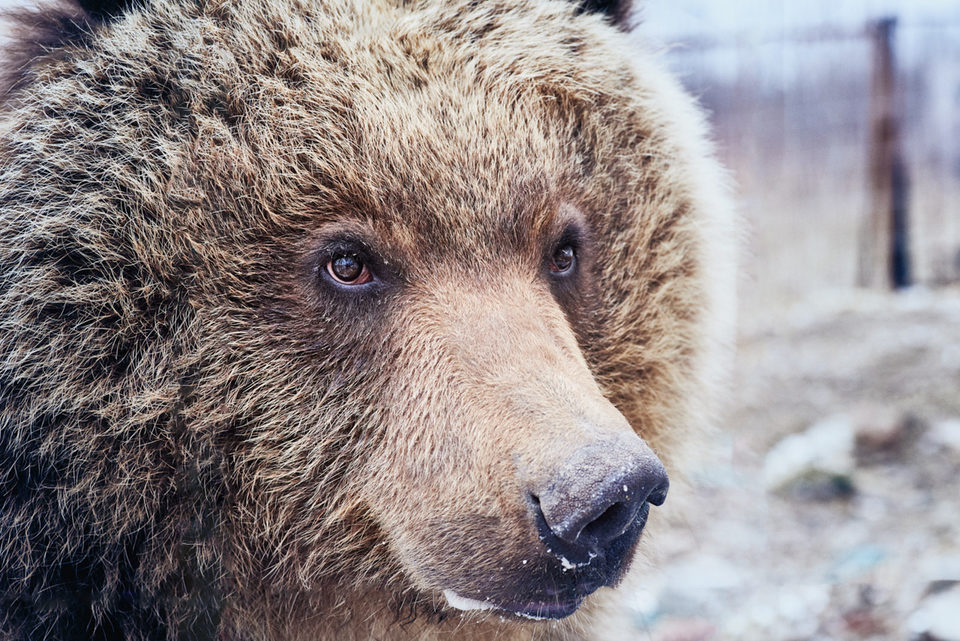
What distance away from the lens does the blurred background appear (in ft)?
15.2

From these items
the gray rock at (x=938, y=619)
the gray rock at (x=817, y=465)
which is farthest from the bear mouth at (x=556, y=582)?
the gray rock at (x=817, y=465)

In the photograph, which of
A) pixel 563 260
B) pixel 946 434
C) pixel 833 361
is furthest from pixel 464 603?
pixel 833 361

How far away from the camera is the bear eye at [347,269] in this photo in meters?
2.61

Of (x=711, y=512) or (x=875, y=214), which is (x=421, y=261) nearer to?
(x=711, y=512)

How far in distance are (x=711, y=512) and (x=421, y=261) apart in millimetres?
4319

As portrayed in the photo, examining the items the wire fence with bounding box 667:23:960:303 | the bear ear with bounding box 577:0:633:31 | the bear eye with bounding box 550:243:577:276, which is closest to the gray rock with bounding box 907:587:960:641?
the bear eye with bounding box 550:243:577:276

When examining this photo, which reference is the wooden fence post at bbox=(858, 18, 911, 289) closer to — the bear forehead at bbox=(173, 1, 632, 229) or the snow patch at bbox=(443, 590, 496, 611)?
the bear forehead at bbox=(173, 1, 632, 229)

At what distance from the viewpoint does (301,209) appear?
2.58 meters

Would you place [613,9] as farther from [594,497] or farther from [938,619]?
[938,619]

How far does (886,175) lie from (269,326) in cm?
995

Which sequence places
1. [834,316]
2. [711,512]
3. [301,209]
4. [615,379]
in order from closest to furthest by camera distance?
[301,209] < [615,379] < [711,512] < [834,316]

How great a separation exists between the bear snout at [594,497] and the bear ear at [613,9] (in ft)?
6.20

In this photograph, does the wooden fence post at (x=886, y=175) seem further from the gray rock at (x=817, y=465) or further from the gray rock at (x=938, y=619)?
the gray rock at (x=938, y=619)

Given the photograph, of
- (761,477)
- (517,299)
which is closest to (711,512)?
(761,477)
